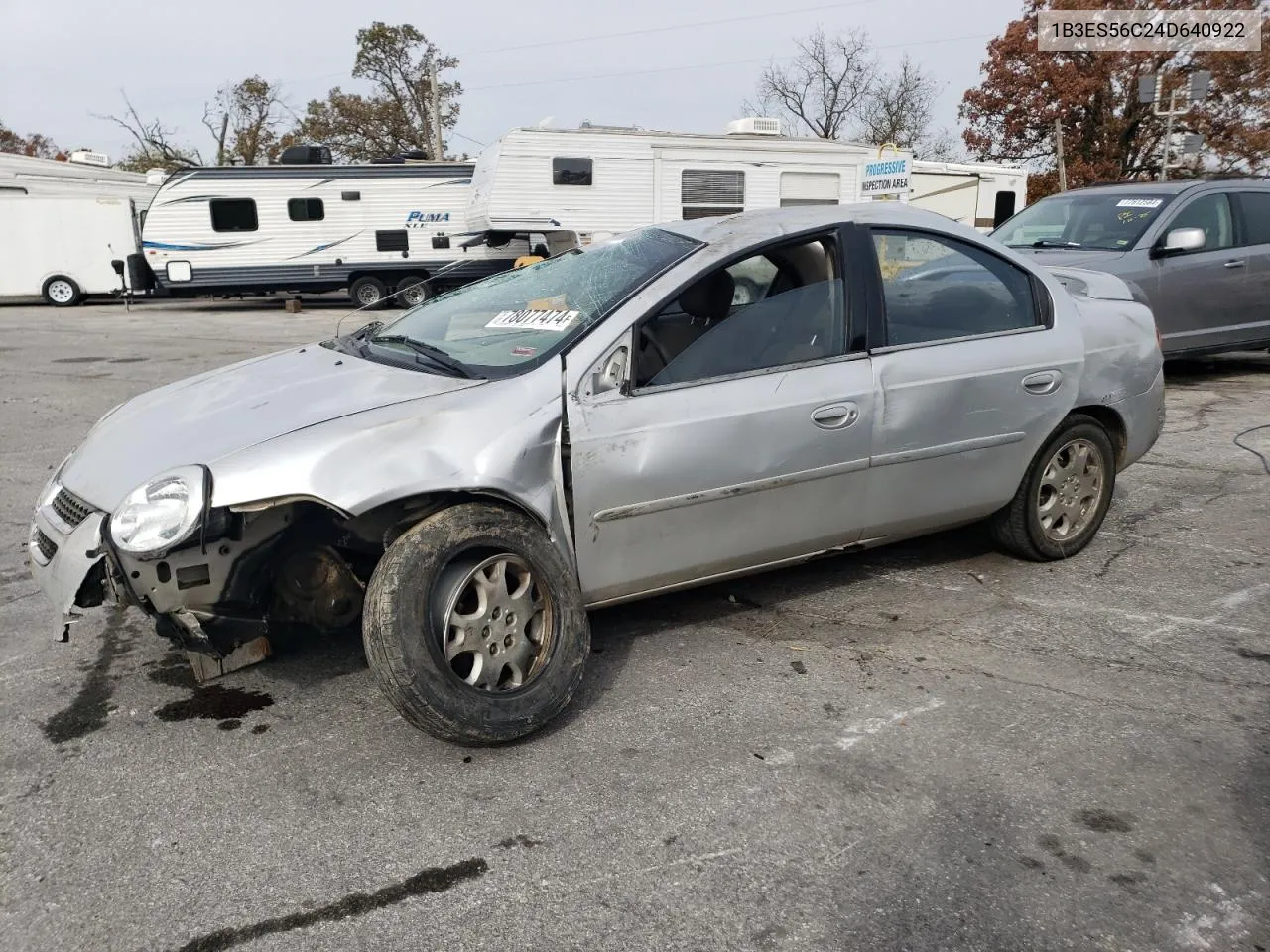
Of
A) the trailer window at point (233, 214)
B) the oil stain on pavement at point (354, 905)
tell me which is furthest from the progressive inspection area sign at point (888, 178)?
the oil stain on pavement at point (354, 905)

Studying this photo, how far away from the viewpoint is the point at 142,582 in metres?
2.82

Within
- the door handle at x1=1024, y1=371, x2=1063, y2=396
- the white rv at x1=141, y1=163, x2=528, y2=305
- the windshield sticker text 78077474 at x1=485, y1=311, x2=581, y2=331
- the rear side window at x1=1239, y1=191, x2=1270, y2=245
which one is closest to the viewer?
the windshield sticker text 78077474 at x1=485, y1=311, x2=581, y2=331

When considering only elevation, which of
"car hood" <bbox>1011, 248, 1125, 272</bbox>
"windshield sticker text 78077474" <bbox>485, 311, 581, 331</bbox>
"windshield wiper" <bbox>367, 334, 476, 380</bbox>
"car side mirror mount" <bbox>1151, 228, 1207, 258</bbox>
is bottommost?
"windshield wiper" <bbox>367, 334, 476, 380</bbox>

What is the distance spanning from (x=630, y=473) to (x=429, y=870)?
136cm

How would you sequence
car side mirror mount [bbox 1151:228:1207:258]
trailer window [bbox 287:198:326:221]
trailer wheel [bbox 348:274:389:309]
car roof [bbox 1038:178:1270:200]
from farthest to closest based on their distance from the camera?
trailer wheel [bbox 348:274:389:309]
trailer window [bbox 287:198:326:221]
car roof [bbox 1038:178:1270:200]
car side mirror mount [bbox 1151:228:1207:258]

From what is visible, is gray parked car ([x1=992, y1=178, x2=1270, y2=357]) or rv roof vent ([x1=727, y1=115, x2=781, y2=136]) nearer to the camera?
gray parked car ([x1=992, y1=178, x2=1270, y2=357])

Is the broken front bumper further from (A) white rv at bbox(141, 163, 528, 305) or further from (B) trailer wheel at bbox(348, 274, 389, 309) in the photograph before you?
(B) trailer wheel at bbox(348, 274, 389, 309)

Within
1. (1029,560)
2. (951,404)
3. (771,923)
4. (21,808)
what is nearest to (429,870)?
(771,923)

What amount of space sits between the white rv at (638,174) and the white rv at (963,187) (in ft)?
9.27

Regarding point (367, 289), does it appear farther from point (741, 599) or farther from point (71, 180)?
point (741, 599)

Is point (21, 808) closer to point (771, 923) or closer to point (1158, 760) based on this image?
point (771, 923)

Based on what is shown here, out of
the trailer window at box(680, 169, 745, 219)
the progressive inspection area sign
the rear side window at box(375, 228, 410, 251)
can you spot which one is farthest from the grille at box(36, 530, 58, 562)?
the rear side window at box(375, 228, 410, 251)

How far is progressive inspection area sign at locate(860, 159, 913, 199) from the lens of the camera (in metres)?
16.3

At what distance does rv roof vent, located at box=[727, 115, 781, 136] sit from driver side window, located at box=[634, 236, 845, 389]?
49.9ft
